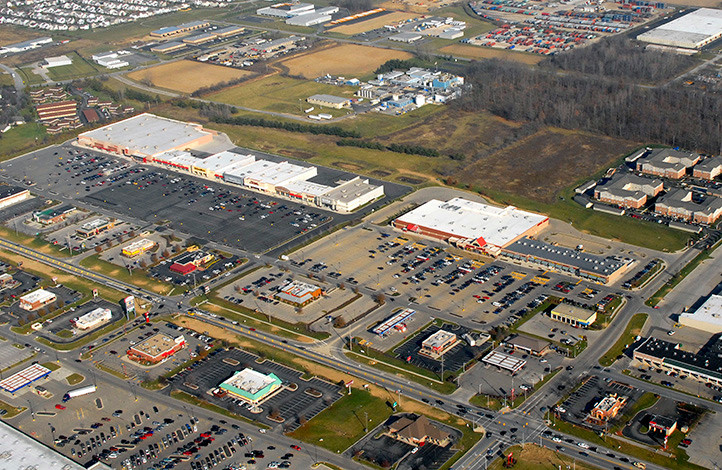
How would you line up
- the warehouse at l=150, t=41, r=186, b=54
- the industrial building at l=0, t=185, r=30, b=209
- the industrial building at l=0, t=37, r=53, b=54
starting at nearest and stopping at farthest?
1. the industrial building at l=0, t=185, r=30, b=209
2. the warehouse at l=150, t=41, r=186, b=54
3. the industrial building at l=0, t=37, r=53, b=54

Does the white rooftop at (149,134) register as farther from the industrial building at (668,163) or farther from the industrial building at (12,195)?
the industrial building at (668,163)

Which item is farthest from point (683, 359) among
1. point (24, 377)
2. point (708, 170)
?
point (24, 377)

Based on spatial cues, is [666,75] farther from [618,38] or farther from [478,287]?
[478,287]

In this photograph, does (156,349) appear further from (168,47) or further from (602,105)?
(168,47)

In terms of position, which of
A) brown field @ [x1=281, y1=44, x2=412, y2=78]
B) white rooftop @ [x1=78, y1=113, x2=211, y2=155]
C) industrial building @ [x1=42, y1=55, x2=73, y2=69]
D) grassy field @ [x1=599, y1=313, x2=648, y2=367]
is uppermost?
industrial building @ [x1=42, y1=55, x2=73, y2=69]

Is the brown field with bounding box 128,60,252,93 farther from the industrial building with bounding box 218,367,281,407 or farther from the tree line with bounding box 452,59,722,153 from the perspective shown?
the industrial building with bounding box 218,367,281,407

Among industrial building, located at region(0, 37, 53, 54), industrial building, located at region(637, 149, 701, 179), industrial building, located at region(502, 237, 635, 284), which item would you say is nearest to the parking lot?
industrial building, located at region(502, 237, 635, 284)

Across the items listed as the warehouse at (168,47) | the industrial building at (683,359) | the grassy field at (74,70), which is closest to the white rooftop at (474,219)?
the industrial building at (683,359)

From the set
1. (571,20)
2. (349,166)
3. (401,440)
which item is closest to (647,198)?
(349,166)
